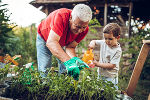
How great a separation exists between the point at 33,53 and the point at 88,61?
3.56 metres

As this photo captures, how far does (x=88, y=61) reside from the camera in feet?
6.10

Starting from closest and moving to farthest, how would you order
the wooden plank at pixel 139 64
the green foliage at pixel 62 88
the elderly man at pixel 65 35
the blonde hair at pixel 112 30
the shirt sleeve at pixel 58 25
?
1. the green foliage at pixel 62 88
2. the elderly man at pixel 65 35
3. the shirt sleeve at pixel 58 25
4. the wooden plank at pixel 139 64
5. the blonde hair at pixel 112 30

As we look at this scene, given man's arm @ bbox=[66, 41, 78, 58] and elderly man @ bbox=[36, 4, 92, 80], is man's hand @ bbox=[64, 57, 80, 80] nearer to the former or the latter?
elderly man @ bbox=[36, 4, 92, 80]

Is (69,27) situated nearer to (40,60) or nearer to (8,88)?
(40,60)

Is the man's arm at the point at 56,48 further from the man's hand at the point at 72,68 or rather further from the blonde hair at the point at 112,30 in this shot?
the blonde hair at the point at 112,30

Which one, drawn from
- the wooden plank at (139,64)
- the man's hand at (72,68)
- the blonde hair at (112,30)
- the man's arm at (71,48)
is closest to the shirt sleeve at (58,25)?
the man's hand at (72,68)

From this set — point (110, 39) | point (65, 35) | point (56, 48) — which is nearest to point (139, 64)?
point (110, 39)

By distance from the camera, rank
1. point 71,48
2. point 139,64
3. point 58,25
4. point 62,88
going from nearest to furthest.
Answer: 1. point 62,88
2. point 58,25
3. point 139,64
4. point 71,48

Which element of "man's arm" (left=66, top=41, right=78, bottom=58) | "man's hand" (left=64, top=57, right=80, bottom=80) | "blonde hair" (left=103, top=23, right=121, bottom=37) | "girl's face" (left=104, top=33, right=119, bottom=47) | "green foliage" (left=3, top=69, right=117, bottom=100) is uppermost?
"blonde hair" (left=103, top=23, right=121, bottom=37)

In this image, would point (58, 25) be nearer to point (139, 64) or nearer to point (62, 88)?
point (62, 88)

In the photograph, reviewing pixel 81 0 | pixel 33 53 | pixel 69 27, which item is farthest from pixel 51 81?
pixel 81 0

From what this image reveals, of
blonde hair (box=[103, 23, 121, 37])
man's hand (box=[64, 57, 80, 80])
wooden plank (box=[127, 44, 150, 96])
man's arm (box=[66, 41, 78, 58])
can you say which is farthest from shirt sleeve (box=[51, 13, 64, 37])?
wooden plank (box=[127, 44, 150, 96])

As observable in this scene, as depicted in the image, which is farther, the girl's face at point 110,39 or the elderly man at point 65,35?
the girl's face at point 110,39

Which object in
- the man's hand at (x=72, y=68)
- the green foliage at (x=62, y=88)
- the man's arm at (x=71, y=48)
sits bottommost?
the green foliage at (x=62, y=88)
